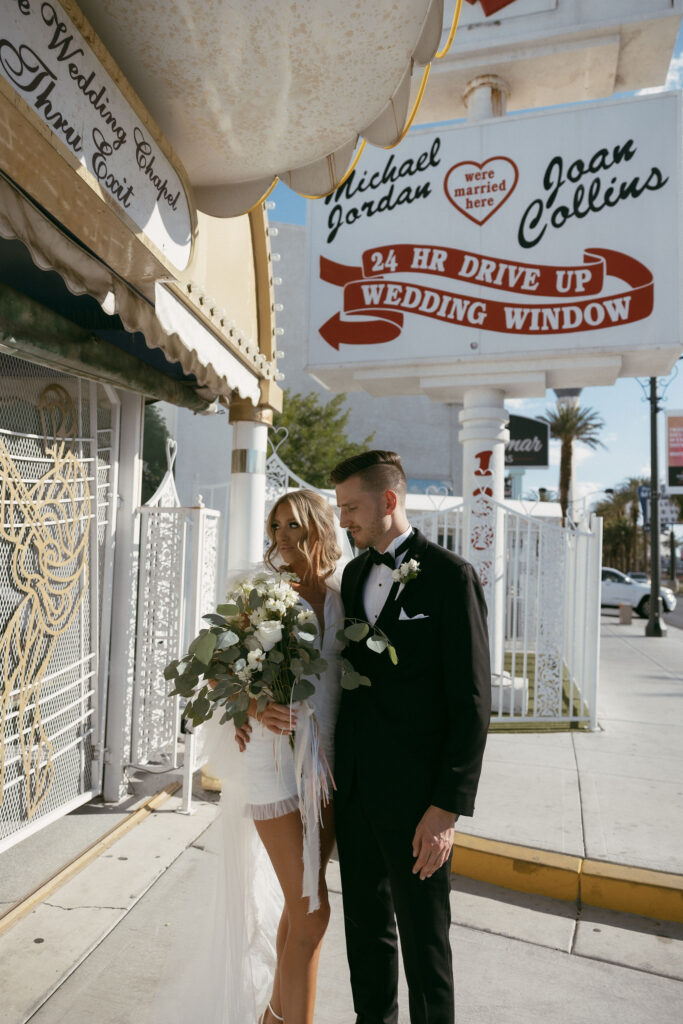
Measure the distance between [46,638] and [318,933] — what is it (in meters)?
2.24

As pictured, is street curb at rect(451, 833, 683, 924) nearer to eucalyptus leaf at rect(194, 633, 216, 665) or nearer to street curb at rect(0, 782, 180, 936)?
street curb at rect(0, 782, 180, 936)

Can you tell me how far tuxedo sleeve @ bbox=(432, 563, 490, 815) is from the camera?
2.23 m

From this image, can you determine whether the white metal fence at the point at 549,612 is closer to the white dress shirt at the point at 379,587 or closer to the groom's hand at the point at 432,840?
the white dress shirt at the point at 379,587

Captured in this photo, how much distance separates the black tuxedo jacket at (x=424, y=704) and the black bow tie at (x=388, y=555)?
0.04 metres

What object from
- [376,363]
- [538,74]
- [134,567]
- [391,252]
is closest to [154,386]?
[134,567]

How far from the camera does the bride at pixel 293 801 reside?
2.36 metres

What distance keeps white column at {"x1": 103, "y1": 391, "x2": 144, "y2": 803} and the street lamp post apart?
14274 millimetres

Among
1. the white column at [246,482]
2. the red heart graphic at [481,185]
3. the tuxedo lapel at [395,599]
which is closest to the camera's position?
the tuxedo lapel at [395,599]

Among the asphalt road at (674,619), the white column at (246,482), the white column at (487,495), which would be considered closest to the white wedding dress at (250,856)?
the white column at (246,482)

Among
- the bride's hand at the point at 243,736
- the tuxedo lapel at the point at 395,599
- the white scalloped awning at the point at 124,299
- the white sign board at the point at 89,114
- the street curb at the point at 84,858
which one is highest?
the white sign board at the point at 89,114

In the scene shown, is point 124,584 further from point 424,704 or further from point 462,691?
point 462,691

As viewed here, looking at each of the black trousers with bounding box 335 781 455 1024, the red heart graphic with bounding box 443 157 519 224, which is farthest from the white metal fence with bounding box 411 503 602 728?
the black trousers with bounding box 335 781 455 1024

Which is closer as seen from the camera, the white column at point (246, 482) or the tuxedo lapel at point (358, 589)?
the tuxedo lapel at point (358, 589)

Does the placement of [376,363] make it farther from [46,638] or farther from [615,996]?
[615,996]
